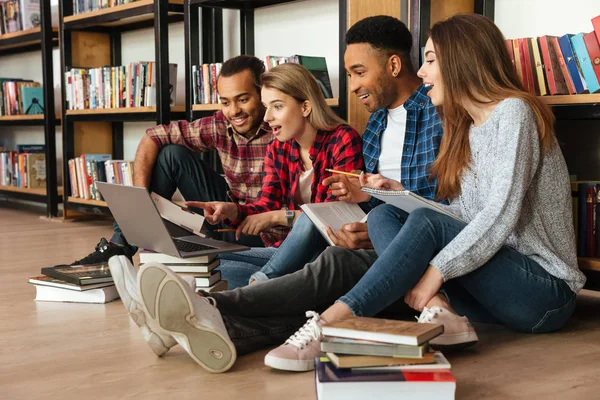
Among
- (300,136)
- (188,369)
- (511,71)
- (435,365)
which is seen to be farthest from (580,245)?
(188,369)

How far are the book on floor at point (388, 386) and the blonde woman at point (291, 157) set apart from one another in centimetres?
99

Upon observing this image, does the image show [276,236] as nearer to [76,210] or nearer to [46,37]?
[76,210]

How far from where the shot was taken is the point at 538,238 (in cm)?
178

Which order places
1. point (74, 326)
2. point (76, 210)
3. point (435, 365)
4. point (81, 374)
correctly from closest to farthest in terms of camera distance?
point (435, 365) < point (81, 374) < point (74, 326) < point (76, 210)

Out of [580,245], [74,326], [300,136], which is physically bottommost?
[74,326]

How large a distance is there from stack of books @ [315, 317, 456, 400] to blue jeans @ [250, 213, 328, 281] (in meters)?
0.67

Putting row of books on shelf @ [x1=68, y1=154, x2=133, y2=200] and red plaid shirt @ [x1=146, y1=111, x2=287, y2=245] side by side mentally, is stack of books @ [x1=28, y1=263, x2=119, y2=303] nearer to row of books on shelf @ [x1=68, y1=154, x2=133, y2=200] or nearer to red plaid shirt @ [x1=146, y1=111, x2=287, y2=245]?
red plaid shirt @ [x1=146, y1=111, x2=287, y2=245]

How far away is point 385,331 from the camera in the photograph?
4.58ft

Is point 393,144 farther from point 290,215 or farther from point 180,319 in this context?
point 180,319

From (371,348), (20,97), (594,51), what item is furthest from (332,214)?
(20,97)

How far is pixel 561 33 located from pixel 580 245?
2.55 feet

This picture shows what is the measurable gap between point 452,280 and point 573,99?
2.33ft

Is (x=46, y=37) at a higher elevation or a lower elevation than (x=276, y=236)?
higher

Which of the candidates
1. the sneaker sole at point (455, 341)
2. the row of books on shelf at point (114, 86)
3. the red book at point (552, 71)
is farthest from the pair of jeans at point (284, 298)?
the row of books on shelf at point (114, 86)
